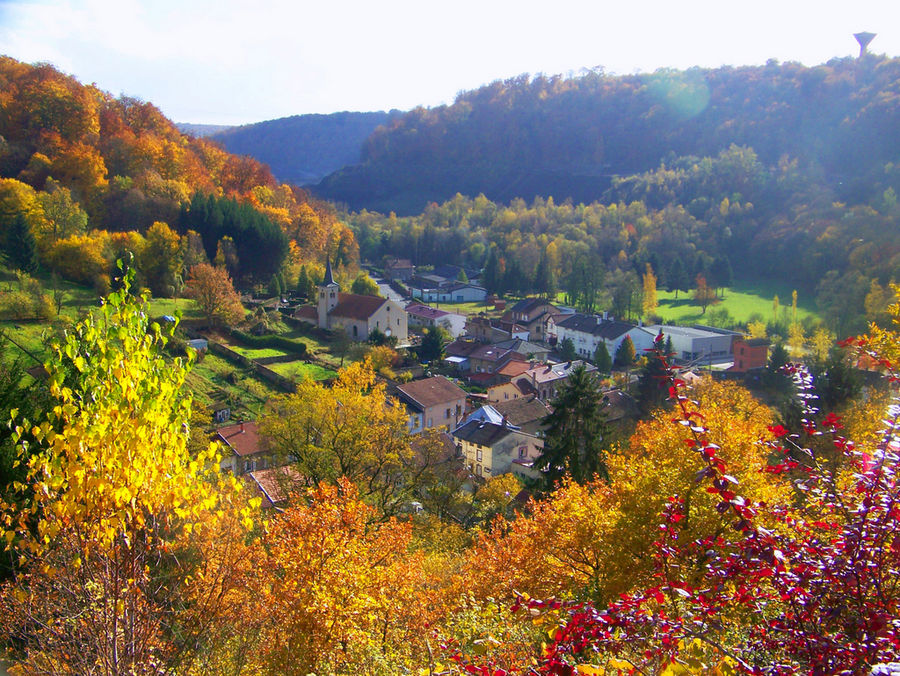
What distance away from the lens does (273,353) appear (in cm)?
3869

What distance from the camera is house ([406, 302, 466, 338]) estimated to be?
178ft

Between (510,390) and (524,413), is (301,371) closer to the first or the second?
(510,390)

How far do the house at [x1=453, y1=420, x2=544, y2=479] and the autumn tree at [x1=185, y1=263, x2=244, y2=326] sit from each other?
18602 mm

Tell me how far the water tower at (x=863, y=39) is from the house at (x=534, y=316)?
91.2 m

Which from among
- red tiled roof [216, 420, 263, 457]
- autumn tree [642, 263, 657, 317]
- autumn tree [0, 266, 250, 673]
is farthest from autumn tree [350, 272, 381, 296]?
autumn tree [0, 266, 250, 673]

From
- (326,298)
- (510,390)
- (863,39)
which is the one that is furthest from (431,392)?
(863,39)

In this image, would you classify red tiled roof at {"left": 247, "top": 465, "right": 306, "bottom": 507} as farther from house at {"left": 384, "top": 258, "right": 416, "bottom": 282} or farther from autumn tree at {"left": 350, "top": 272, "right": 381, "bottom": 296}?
house at {"left": 384, "top": 258, "right": 416, "bottom": 282}

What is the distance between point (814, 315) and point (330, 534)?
2291 inches

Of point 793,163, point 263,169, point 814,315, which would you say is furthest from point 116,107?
point 793,163

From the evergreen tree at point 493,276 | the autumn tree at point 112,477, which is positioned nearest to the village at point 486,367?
the evergreen tree at point 493,276

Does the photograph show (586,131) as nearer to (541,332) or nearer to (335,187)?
(335,187)

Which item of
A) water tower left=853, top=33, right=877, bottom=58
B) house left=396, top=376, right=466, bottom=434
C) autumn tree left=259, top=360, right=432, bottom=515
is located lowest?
house left=396, top=376, right=466, bottom=434

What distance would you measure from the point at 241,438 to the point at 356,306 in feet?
72.9

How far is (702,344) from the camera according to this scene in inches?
1911
